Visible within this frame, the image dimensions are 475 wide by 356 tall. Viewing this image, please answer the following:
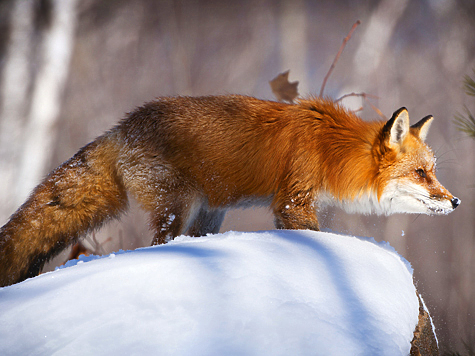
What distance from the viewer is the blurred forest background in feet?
30.5

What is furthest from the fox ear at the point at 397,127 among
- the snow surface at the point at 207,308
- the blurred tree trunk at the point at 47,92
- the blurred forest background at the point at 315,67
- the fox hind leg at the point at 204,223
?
the blurred tree trunk at the point at 47,92

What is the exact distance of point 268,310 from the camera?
1.31 m

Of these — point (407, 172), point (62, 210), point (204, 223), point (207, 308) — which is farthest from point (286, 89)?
point (207, 308)

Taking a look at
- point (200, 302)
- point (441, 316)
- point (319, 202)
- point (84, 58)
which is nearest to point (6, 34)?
point (84, 58)

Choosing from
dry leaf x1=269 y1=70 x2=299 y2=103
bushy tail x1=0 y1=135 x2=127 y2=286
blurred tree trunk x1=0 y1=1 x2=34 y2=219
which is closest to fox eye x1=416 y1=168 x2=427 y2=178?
dry leaf x1=269 y1=70 x2=299 y2=103

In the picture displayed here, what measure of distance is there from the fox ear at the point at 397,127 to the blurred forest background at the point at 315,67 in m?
5.72

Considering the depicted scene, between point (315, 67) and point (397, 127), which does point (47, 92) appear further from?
point (397, 127)

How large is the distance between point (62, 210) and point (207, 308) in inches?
81.0

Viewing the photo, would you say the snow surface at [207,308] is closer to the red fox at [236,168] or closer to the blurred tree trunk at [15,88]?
the red fox at [236,168]

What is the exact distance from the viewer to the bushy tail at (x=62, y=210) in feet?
9.00

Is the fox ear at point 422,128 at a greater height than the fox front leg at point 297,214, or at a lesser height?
greater

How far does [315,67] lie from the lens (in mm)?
9555

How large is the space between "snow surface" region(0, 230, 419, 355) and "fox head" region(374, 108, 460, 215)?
178cm

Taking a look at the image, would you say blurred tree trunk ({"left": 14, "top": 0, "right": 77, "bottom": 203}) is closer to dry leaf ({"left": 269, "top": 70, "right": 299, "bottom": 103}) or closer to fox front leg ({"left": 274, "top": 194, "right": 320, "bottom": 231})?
dry leaf ({"left": 269, "top": 70, "right": 299, "bottom": 103})
